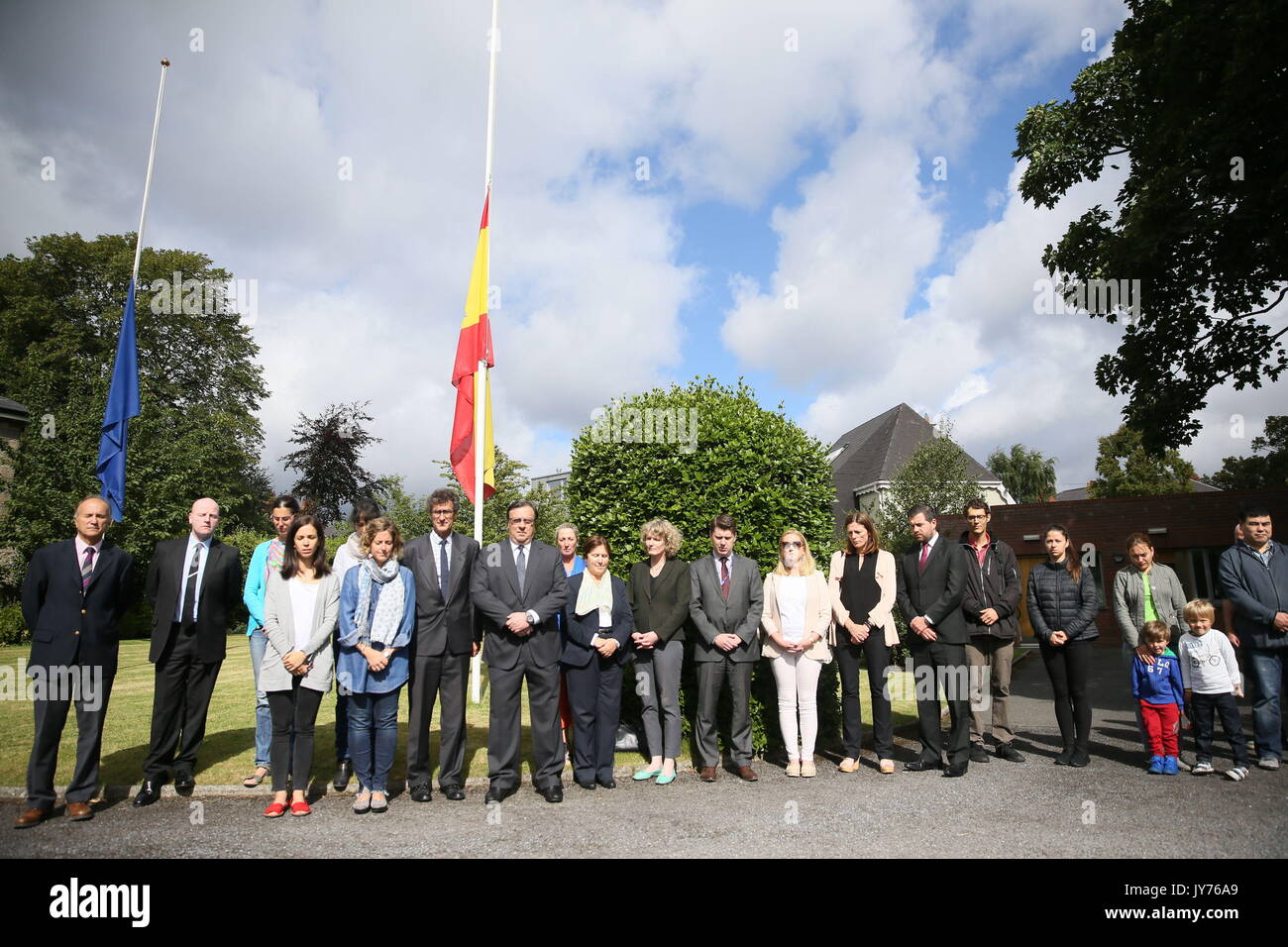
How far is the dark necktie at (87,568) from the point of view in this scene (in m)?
5.61

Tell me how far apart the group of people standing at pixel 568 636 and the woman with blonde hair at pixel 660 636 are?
19 mm

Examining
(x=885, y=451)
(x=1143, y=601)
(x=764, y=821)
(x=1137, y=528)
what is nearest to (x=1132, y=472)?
(x=885, y=451)

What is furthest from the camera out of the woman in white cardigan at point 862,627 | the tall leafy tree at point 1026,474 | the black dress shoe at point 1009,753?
the tall leafy tree at point 1026,474

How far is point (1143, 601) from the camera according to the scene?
705cm

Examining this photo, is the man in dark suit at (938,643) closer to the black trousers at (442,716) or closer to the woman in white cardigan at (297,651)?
the black trousers at (442,716)

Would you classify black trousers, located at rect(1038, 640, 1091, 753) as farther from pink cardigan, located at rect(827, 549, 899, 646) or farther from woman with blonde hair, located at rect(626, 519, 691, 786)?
woman with blonde hair, located at rect(626, 519, 691, 786)

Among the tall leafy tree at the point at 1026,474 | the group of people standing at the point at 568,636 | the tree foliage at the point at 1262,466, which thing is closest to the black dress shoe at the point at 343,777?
the group of people standing at the point at 568,636

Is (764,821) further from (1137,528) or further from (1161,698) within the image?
(1137,528)

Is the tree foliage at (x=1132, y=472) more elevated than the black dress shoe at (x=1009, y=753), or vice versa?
the tree foliage at (x=1132, y=472)

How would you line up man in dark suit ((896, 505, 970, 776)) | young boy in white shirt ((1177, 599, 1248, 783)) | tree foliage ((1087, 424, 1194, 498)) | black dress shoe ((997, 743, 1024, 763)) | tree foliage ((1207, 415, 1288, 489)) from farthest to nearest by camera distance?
tree foliage ((1087, 424, 1194, 498)) < tree foliage ((1207, 415, 1288, 489)) < black dress shoe ((997, 743, 1024, 763)) < man in dark suit ((896, 505, 970, 776)) < young boy in white shirt ((1177, 599, 1248, 783))

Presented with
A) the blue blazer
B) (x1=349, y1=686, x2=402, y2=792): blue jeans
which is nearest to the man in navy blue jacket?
the blue blazer

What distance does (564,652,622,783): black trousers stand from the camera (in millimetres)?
6090

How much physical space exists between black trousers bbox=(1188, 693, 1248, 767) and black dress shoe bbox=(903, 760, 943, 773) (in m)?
2.07
